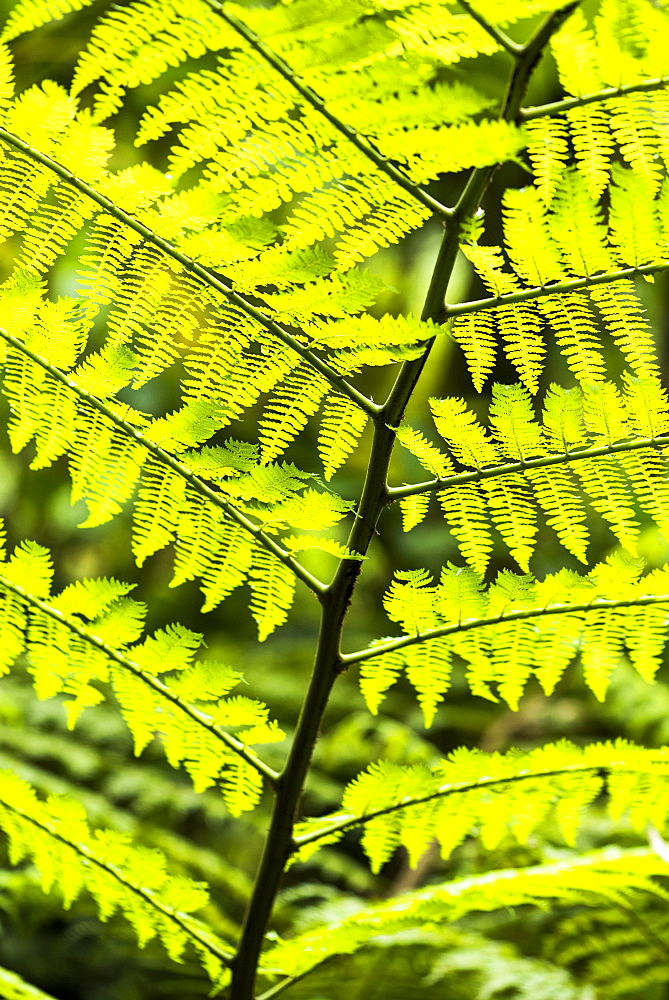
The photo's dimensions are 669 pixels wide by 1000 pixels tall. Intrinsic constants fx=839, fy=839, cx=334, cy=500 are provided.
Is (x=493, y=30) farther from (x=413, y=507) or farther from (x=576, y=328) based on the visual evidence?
(x=413, y=507)

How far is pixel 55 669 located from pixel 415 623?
31cm

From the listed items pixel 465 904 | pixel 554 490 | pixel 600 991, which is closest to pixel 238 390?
pixel 554 490

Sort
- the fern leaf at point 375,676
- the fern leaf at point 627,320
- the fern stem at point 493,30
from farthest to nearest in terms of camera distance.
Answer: the fern leaf at point 375,676, the fern leaf at point 627,320, the fern stem at point 493,30

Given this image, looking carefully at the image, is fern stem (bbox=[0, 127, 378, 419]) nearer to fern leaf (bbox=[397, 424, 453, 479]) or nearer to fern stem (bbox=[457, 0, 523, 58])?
fern leaf (bbox=[397, 424, 453, 479])

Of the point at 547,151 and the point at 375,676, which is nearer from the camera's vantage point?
the point at 547,151

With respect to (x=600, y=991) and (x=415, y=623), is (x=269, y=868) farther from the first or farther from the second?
(x=600, y=991)

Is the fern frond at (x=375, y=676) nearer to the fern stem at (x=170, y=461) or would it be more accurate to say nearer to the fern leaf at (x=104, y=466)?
the fern stem at (x=170, y=461)

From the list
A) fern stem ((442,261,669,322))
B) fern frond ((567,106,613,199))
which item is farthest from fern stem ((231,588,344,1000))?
fern frond ((567,106,613,199))

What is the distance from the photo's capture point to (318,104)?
20.5 inches

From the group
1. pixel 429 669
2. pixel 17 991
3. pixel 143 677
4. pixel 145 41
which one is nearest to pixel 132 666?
pixel 143 677

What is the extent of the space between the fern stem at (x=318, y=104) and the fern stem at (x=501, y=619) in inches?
12.4

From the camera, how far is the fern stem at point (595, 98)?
20.3 inches

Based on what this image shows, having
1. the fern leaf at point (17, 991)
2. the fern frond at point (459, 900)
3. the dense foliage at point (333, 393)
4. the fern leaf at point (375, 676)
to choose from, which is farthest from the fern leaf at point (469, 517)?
the fern leaf at point (17, 991)

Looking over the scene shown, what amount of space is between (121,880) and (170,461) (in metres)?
0.39
